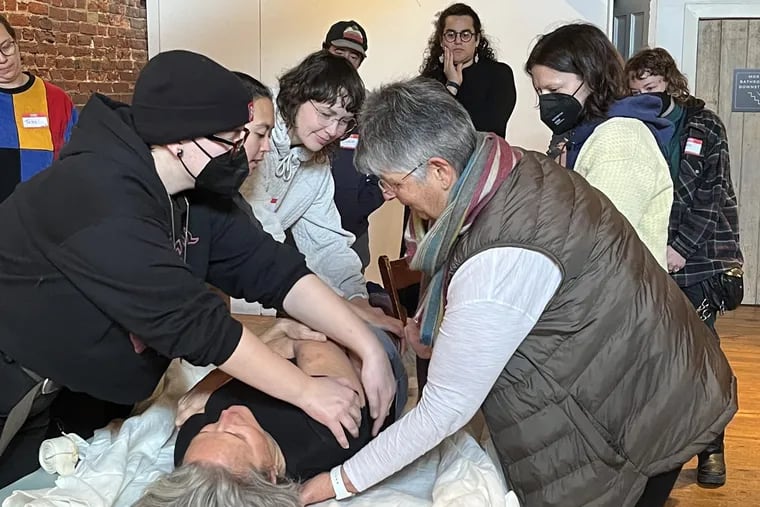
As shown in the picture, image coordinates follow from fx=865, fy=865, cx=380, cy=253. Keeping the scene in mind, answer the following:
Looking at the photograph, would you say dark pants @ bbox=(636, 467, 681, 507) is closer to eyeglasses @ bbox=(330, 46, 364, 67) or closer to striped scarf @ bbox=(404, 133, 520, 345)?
striped scarf @ bbox=(404, 133, 520, 345)

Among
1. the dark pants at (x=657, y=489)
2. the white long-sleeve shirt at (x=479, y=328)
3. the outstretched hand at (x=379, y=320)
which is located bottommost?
the dark pants at (x=657, y=489)

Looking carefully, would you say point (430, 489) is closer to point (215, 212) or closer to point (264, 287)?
point (264, 287)

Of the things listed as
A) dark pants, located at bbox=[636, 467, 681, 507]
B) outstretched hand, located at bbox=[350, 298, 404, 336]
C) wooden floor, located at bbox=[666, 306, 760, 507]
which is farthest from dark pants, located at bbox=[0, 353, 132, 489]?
wooden floor, located at bbox=[666, 306, 760, 507]

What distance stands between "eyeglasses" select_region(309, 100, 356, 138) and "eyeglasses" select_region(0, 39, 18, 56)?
54.8 inches

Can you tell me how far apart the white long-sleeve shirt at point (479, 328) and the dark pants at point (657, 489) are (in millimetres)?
412

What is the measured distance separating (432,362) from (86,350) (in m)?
0.55

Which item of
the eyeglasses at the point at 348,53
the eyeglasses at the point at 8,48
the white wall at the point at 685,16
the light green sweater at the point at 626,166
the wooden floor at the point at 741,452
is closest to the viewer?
the light green sweater at the point at 626,166

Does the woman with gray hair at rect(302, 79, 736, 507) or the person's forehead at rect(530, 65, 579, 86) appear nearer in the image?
the woman with gray hair at rect(302, 79, 736, 507)

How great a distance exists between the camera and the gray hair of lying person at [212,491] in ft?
4.12

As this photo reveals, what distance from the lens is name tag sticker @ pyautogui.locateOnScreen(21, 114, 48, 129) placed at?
304cm

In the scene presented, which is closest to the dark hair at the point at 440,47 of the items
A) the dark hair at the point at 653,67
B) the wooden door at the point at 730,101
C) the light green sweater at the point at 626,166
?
the dark hair at the point at 653,67

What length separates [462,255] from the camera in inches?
53.4

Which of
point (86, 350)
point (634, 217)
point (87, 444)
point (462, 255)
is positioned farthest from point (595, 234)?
point (87, 444)

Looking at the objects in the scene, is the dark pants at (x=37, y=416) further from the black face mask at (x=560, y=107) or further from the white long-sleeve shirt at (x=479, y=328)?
the black face mask at (x=560, y=107)
